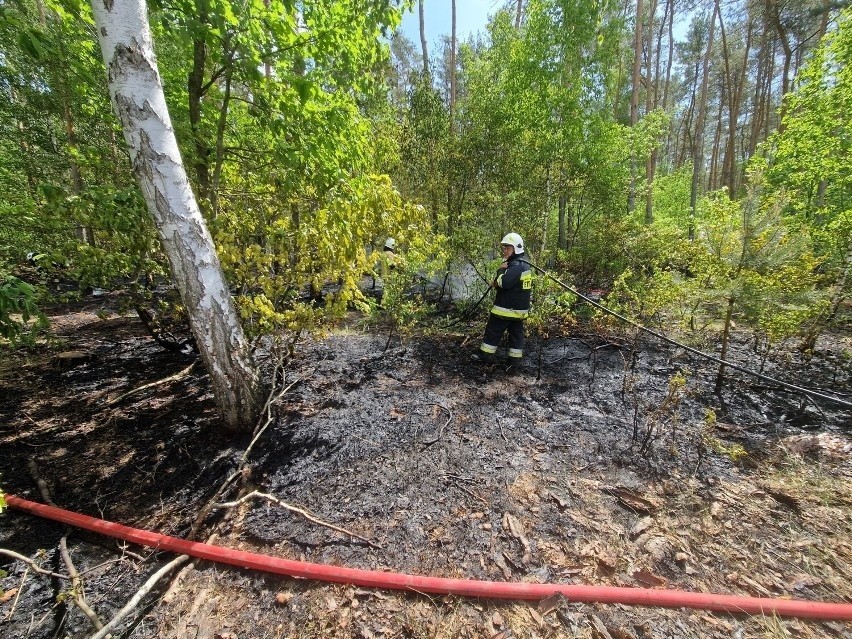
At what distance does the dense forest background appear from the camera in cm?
280

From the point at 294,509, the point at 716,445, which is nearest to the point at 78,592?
the point at 294,509

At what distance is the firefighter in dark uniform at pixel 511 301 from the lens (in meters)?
4.24

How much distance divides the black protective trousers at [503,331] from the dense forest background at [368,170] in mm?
777

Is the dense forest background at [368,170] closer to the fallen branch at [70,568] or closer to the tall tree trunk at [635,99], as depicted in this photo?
the fallen branch at [70,568]

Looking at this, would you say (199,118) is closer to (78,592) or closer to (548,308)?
(78,592)

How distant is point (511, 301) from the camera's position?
434 cm

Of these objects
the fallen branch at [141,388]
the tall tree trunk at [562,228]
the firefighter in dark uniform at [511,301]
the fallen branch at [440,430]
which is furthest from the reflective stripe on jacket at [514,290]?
the tall tree trunk at [562,228]

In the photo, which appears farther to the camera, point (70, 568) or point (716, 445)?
point (716, 445)

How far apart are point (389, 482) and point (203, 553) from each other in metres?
1.14

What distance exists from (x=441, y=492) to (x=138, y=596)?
1.67 metres

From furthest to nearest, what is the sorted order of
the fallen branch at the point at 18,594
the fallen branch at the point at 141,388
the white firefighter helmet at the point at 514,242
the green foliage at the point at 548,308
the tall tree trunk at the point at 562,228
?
the tall tree trunk at the point at 562,228
the green foliage at the point at 548,308
the white firefighter helmet at the point at 514,242
the fallen branch at the point at 141,388
the fallen branch at the point at 18,594

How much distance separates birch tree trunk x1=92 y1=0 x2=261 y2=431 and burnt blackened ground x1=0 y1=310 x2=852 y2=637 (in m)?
0.76

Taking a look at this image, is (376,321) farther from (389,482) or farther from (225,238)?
(389,482)

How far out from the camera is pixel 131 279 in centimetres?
349
